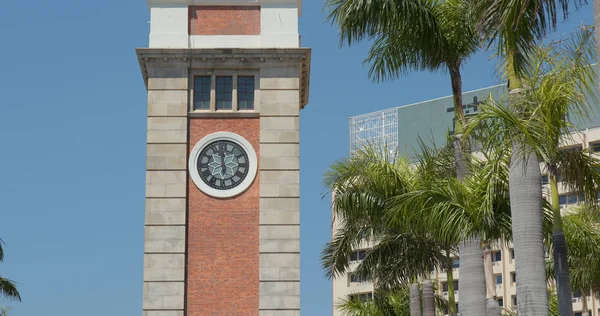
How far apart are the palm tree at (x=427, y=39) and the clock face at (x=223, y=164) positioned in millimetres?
8898

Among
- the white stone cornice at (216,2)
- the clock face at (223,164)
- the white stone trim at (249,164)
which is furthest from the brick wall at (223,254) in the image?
the white stone cornice at (216,2)

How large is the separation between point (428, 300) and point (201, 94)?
8406 millimetres

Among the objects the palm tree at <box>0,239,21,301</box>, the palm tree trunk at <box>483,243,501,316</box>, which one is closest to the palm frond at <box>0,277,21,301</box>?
the palm tree at <box>0,239,21,301</box>

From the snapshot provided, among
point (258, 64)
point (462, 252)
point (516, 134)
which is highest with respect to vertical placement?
point (258, 64)

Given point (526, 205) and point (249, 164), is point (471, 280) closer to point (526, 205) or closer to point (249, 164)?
point (526, 205)

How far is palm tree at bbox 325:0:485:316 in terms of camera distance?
1996 centimetres

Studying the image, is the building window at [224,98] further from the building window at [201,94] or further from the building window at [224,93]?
the building window at [201,94]

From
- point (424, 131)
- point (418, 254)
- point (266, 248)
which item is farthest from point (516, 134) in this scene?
point (424, 131)

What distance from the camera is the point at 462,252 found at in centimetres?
1997

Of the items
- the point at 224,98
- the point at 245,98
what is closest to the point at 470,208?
the point at 245,98

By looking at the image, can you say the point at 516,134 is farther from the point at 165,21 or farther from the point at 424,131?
the point at 424,131

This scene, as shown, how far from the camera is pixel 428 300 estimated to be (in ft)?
89.4

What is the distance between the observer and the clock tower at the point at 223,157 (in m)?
29.3

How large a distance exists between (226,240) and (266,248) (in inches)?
40.8
